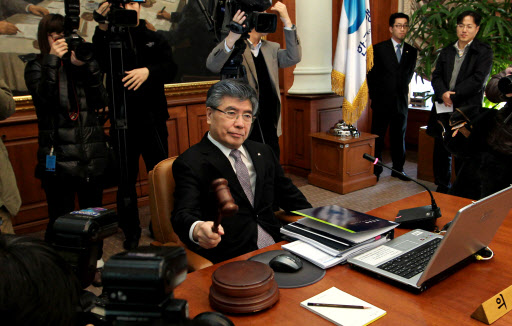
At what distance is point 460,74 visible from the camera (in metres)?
4.04

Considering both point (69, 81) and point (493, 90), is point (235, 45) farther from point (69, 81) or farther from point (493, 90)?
point (493, 90)

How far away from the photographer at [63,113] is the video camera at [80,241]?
199 centimetres

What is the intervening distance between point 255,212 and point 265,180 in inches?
6.4

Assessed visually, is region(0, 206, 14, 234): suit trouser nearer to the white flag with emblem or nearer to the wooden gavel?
the wooden gavel

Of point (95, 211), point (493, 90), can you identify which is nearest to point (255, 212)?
point (95, 211)

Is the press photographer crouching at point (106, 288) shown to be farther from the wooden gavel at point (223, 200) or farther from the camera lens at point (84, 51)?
the camera lens at point (84, 51)

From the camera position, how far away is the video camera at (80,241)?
747mm

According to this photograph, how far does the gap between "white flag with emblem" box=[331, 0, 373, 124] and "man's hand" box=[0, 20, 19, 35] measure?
2.91 meters

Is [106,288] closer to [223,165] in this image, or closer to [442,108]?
[223,165]

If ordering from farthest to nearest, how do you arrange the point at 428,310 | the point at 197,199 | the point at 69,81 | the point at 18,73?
the point at 18,73 → the point at 69,81 → the point at 197,199 → the point at 428,310

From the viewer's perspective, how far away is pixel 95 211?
0.82 m

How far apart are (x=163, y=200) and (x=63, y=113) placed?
120 centimetres

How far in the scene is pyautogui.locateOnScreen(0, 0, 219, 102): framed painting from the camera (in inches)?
136

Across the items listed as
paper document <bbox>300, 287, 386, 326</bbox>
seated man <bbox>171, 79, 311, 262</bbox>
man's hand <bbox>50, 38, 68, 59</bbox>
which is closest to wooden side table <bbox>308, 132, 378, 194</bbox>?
seated man <bbox>171, 79, 311, 262</bbox>
